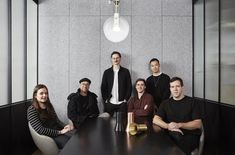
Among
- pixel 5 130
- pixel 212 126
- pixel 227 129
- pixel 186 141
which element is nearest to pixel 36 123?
pixel 5 130

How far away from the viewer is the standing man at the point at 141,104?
343cm

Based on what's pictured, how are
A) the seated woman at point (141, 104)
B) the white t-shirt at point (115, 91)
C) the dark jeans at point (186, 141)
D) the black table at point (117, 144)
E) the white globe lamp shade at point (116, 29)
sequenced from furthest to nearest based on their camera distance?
1. the white t-shirt at point (115, 91)
2. the white globe lamp shade at point (116, 29)
3. the seated woman at point (141, 104)
4. the dark jeans at point (186, 141)
5. the black table at point (117, 144)

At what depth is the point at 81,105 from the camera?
3.76m

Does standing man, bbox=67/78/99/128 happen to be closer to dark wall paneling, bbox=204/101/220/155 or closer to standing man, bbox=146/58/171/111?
standing man, bbox=146/58/171/111

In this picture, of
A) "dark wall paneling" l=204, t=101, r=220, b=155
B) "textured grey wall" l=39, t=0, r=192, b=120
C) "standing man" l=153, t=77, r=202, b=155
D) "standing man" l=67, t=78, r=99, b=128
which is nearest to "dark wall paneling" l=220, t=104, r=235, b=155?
"dark wall paneling" l=204, t=101, r=220, b=155

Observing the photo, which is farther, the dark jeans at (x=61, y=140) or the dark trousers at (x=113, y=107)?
the dark trousers at (x=113, y=107)

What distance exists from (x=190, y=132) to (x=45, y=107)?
1.74 metres

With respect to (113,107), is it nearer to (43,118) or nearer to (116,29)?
(116,29)

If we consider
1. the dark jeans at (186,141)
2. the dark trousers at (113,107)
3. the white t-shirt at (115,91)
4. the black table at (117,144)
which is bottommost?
the dark jeans at (186,141)

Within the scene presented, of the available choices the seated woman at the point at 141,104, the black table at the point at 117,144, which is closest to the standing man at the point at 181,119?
the black table at the point at 117,144

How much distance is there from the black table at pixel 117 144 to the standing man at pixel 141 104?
113 cm

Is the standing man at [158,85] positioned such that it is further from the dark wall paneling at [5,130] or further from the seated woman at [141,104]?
the dark wall paneling at [5,130]

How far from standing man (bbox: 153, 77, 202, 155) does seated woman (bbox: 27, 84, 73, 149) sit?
1.13m

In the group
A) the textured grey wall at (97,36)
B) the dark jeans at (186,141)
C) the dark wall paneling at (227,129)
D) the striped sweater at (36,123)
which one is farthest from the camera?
the textured grey wall at (97,36)
